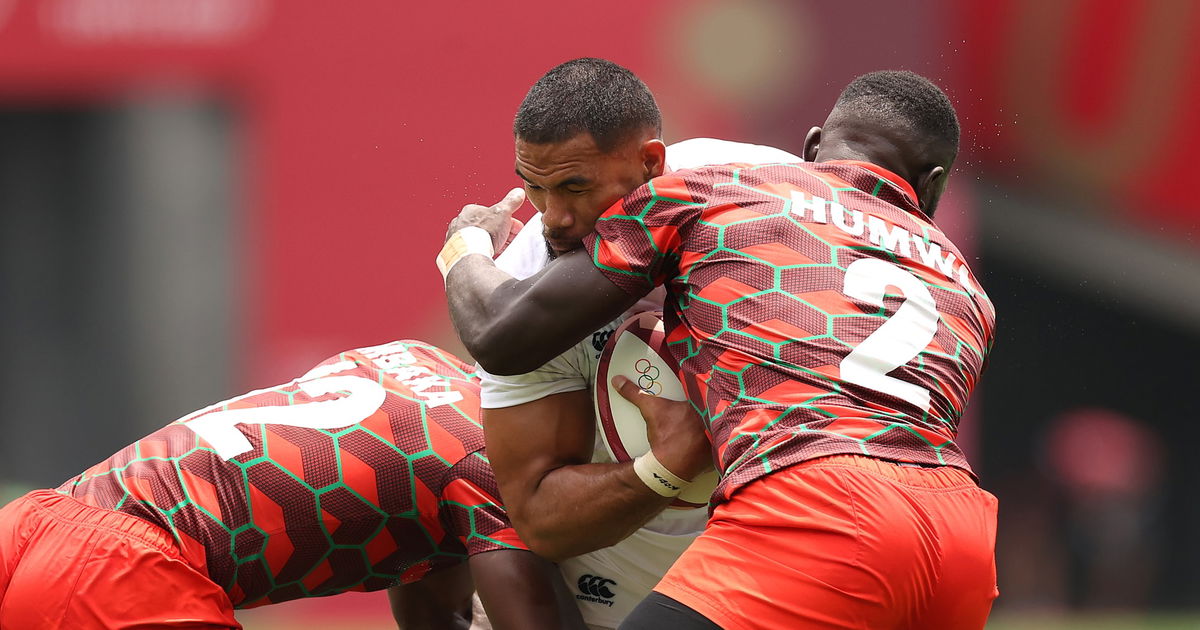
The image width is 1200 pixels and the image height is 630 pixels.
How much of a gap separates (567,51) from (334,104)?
4.95 ft

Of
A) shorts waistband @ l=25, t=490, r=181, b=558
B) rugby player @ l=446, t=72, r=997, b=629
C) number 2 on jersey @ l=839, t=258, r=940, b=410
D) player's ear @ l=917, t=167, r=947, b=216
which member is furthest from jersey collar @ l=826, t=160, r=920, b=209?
shorts waistband @ l=25, t=490, r=181, b=558

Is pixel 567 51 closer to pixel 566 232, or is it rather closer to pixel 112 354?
pixel 112 354

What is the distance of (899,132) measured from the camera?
3.19m

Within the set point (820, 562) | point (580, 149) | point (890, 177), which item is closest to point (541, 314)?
point (580, 149)

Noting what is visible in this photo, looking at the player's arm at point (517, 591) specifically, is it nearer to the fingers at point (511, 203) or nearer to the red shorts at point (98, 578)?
the red shorts at point (98, 578)

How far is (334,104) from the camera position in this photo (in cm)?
860

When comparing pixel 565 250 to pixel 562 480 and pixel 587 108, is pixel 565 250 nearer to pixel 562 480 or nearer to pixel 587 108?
pixel 587 108

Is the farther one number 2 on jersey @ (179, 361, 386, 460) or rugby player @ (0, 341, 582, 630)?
number 2 on jersey @ (179, 361, 386, 460)

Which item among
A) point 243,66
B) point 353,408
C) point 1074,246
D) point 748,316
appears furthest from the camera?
point 243,66

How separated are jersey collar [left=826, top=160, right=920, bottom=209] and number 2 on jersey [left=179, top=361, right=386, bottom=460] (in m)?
1.42

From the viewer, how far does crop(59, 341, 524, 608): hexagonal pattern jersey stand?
3510 millimetres

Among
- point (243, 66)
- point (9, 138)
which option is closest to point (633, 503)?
point (243, 66)

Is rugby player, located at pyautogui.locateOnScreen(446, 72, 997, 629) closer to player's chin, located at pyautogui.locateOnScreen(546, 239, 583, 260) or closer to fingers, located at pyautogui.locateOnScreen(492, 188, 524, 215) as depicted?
player's chin, located at pyautogui.locateOnScreen(546, 239, 583, 260)

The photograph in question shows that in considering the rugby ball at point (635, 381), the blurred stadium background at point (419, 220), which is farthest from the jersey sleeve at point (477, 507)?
the blurred stadium background at point (419, 220)
